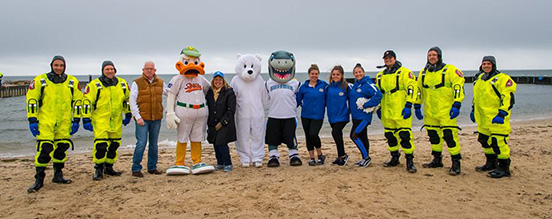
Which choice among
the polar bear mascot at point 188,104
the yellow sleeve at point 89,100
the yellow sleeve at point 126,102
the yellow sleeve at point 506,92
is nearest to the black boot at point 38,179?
the yellow sleeve at point 89,100

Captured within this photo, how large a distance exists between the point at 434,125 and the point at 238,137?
10.5ft

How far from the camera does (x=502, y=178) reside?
18.9 ft

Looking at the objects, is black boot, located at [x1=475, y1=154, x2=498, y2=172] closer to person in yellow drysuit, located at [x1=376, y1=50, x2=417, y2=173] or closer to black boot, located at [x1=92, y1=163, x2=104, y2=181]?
person in yellow drysuit, located at [x1=376, y1=50, x2=417, y2=173]

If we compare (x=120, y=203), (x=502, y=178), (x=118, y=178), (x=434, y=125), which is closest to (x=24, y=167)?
(x=118, y=178)

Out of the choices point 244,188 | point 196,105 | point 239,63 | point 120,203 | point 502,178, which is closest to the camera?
point 120,203

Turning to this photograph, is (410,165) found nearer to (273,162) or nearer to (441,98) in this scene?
(441,98)

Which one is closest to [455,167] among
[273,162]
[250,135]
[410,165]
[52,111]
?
[410,165]

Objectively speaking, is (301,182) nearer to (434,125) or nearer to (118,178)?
(434,125)

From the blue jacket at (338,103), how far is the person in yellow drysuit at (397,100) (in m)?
0.57

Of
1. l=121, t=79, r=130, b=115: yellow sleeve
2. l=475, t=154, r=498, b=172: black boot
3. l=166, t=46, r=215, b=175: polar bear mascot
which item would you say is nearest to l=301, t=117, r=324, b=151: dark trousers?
l=166, t=46, r=215, b=175: polar bear mascot

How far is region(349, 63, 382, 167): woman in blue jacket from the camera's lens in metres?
6.09

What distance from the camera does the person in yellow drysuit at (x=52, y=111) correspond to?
209 inches

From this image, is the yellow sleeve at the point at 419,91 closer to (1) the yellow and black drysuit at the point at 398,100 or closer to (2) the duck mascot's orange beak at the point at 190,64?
(1) the yellow and black drysuit at the point at 398,100

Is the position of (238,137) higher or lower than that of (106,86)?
lower
